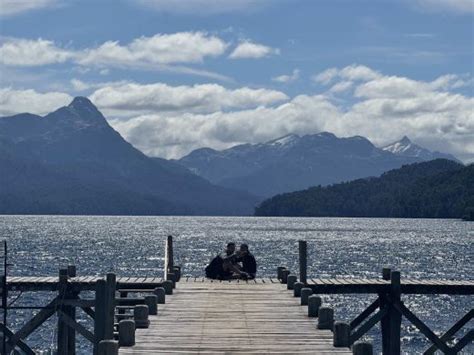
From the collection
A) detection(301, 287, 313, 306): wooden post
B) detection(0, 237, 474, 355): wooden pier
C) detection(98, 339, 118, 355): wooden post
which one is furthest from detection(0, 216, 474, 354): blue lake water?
detection(98, 339, 118, 355): wooden post

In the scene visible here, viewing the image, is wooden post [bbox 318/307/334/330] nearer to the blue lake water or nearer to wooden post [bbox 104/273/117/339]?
wooden post [bbox 104/273/117/339]

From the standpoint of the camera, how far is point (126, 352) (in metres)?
20.9

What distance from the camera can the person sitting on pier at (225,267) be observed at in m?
38.9

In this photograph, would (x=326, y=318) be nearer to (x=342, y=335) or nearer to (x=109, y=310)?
(x=342, y=335)

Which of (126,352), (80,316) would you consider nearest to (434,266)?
(80,316)

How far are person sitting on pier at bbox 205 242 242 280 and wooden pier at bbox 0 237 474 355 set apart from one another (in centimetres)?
61

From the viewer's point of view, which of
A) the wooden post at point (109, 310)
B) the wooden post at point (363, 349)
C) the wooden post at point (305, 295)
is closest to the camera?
the wooden post at point (363, 349)

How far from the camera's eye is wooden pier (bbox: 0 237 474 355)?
861 inches

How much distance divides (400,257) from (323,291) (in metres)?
99.1

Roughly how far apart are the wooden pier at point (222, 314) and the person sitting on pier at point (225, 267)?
0.61 m

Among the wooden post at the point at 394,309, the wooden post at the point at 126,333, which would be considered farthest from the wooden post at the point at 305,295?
the wooden post at the point at 126,333

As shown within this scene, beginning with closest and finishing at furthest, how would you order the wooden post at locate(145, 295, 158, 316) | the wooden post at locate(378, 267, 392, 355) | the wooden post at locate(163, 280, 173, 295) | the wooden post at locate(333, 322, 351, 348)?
1. the wooden post at locate(333, 322, 351, 348)
2. the wooden post at locate(145, 295, 158, 316)
3. the wooden post at locate(163, 280, 173, 295)
4. the wooden post at locate(378, 267, 392, 355)

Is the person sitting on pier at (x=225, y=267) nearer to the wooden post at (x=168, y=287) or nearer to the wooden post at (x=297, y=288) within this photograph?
the wooden post at (x=168, y=287)

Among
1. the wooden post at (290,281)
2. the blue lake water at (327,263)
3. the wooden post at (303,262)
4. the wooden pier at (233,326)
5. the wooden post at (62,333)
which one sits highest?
the wooden post at (303,262)
